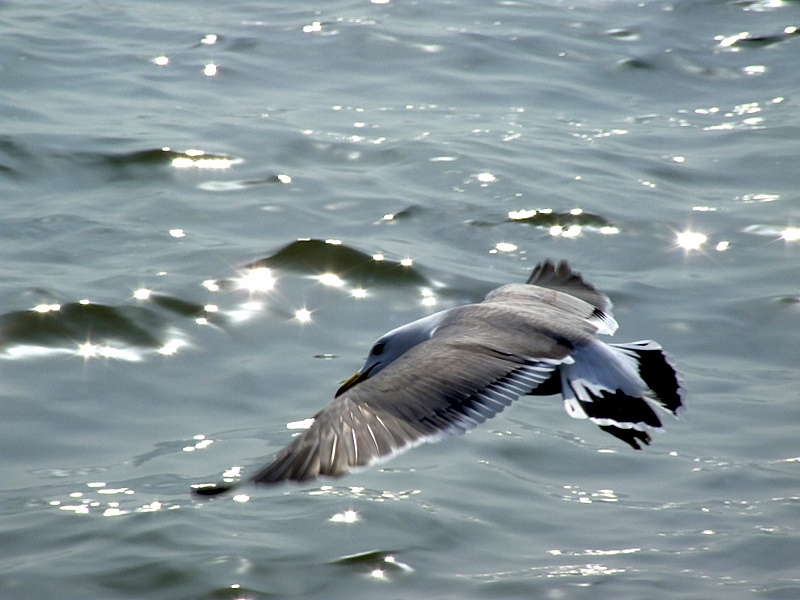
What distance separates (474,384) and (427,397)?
22cm

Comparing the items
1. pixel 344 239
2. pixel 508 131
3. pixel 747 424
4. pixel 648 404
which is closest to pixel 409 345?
pixel 648 404

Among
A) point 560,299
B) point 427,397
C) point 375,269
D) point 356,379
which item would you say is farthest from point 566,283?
point 427,397

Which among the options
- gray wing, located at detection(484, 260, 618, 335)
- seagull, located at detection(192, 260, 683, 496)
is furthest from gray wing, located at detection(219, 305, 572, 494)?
gray wing, located at detection(484, 260, 618, 335)

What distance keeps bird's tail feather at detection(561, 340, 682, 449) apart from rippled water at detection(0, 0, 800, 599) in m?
0.62

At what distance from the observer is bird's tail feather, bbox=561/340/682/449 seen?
4.71 meters

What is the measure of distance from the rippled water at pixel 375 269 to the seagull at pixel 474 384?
62 cm

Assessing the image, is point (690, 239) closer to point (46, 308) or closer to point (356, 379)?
point (356, 379)

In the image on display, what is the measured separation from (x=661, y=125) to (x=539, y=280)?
4149 mm

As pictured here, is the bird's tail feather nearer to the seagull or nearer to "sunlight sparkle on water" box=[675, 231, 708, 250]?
the seagull

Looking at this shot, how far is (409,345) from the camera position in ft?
17.4

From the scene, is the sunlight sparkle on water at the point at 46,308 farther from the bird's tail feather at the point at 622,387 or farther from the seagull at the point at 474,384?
the bird's tail feather at the point at 622,387

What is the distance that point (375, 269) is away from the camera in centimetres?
753

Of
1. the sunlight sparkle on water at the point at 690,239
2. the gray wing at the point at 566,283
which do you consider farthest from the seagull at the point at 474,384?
the sunlight sparkle on water at the point at 690,239

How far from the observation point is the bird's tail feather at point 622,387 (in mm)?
4707
